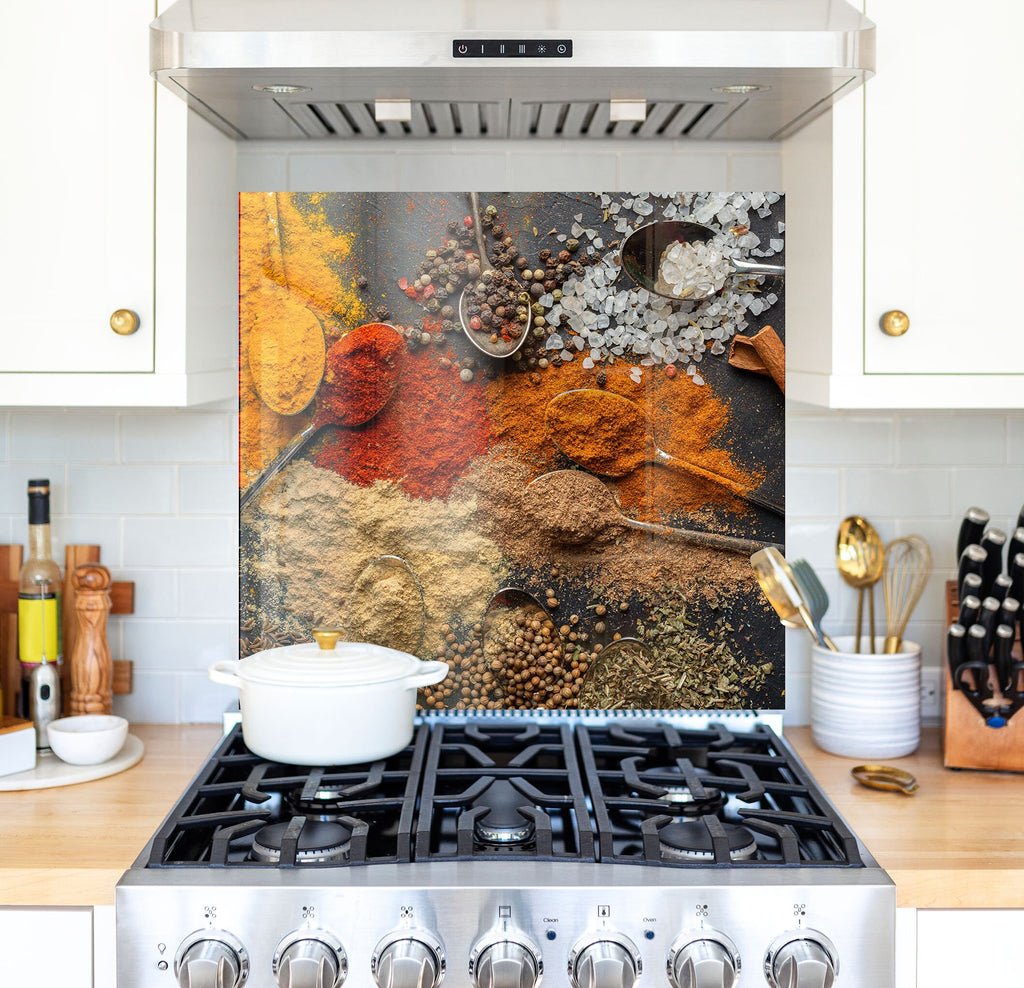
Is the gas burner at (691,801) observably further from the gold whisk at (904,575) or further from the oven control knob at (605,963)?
the gold whisk at (904,575)

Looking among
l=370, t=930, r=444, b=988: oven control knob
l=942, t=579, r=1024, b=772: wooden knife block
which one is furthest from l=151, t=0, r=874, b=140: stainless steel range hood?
l=370, t=930, r=444, b=988: oven control knob

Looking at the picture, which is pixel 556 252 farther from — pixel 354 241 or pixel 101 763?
pixel 101 763

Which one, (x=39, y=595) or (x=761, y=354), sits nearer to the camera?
(x=39, y=595)

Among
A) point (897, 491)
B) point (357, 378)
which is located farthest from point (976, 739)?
point (357, 378)

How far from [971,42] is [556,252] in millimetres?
731

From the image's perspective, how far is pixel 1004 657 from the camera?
5.81 feet

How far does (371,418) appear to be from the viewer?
6.54 feet

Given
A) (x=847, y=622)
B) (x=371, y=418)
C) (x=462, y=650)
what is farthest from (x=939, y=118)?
(x=462, y=650)

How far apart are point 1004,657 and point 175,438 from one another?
4.89 ft

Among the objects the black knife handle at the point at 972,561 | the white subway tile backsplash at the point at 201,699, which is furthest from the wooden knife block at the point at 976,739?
the white subway tile backsplash at the point at 201,699

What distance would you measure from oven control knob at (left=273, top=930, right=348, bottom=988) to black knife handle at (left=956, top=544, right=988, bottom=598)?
3.73 feet

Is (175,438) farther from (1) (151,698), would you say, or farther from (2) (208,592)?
(1) (151,698)

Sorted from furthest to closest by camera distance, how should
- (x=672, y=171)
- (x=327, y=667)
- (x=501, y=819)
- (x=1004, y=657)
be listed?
Result: 1. (x=672, y=171)
2. (x=1004, y=657)
3. (x=327, y=667)
4. (x=501, y=819)

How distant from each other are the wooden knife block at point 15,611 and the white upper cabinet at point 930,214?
4.34 ft
